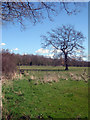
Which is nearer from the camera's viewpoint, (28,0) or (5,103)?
(28,0)

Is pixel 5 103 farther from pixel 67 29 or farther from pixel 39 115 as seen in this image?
pixel 67 29

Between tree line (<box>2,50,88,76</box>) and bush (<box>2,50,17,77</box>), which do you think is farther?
tree line (<box>2,50,88,76</box>)

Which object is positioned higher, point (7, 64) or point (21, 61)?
point (21, 61)

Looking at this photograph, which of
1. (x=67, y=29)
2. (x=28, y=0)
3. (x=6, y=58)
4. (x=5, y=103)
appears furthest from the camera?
(x=67, y=29)

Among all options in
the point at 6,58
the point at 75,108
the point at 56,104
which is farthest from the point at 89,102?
the point at 6,58

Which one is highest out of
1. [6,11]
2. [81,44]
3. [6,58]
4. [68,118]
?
[81,44]

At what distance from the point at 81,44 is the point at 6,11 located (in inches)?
792

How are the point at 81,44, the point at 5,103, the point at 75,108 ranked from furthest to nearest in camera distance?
the point at 81,44 → the point at 5,103 → the point at 75,108

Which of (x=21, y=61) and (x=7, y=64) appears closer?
(x=7, y=64)

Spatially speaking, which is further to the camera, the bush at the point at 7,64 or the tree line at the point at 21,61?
the tree line at the point at 21,61

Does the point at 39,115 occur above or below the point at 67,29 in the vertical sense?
below

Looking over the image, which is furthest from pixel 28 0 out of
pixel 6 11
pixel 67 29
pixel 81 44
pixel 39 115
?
pixel 81 44

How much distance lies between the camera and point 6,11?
3.61 metres

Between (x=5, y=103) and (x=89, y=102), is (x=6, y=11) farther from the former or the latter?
(x=89, y=102)
